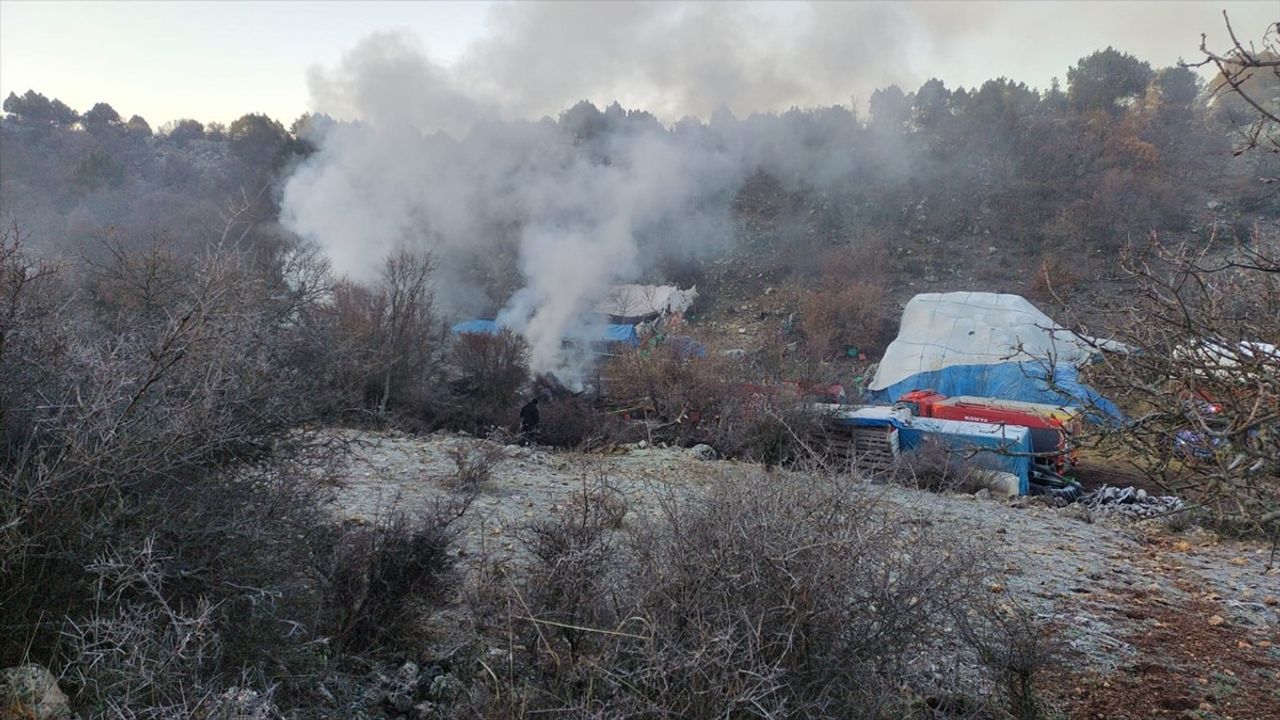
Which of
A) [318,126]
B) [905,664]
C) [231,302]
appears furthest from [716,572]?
[318,126]

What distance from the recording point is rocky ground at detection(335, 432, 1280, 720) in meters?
4.28

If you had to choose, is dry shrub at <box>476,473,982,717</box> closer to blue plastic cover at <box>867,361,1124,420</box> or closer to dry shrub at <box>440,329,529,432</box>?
dry shrub at <box>440,329,529,432</box>

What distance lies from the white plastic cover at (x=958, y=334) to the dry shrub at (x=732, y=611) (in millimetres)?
15946

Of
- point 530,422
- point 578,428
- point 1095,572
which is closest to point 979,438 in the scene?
point 1095,572

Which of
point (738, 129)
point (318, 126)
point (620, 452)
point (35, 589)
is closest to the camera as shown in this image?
point (35, 589)

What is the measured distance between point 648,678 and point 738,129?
3221 centimetres

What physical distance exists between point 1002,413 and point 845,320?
950 cm

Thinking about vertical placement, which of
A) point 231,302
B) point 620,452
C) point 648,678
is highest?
point 231,302

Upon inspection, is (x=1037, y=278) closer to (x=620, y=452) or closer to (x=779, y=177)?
(x=779, y=177)

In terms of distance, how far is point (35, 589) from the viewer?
2.88 meters

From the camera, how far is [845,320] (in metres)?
22.4

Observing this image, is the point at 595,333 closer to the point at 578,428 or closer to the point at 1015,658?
the point at 578,428

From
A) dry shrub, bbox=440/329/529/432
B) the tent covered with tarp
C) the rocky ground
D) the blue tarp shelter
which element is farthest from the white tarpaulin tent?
the rocky ground

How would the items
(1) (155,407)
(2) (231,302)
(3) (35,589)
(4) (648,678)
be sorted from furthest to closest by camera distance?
(2) (231,302)
(1) (155,407)
(3) (35,589)
(4) (648,678)
